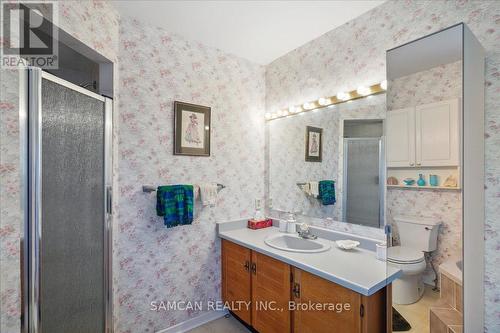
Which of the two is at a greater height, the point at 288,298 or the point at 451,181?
the point at 451,181

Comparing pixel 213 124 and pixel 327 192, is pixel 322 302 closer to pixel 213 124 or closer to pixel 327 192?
pixel 327 192

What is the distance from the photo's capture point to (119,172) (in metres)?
1.78

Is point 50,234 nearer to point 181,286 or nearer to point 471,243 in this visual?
point 181,286

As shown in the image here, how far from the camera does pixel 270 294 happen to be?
5.80 feet

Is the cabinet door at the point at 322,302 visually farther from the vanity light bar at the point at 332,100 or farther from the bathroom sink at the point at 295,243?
the vanity light bar at the point at 332,100

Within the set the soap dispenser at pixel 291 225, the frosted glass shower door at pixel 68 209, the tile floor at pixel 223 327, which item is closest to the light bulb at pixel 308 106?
the soap dispenser at pixel 291 225

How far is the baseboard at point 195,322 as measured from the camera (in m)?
2.03

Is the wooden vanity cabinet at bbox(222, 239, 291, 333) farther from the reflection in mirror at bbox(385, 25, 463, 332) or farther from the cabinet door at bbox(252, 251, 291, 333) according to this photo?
the reflection in mirror at bbox(385, 25, 463, 332)

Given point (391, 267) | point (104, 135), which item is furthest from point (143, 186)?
point (391, 267)

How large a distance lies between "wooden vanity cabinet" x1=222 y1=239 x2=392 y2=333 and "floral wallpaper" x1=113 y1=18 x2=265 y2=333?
286mm

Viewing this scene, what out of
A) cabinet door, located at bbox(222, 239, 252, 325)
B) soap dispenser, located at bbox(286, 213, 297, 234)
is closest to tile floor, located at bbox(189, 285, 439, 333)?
soap dispenser, located at bbox(286, 213, 297, 234)

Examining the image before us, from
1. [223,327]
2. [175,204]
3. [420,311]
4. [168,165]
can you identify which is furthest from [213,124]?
[420,311]

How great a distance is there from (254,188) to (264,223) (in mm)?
384

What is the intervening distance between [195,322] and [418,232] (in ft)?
6.40
